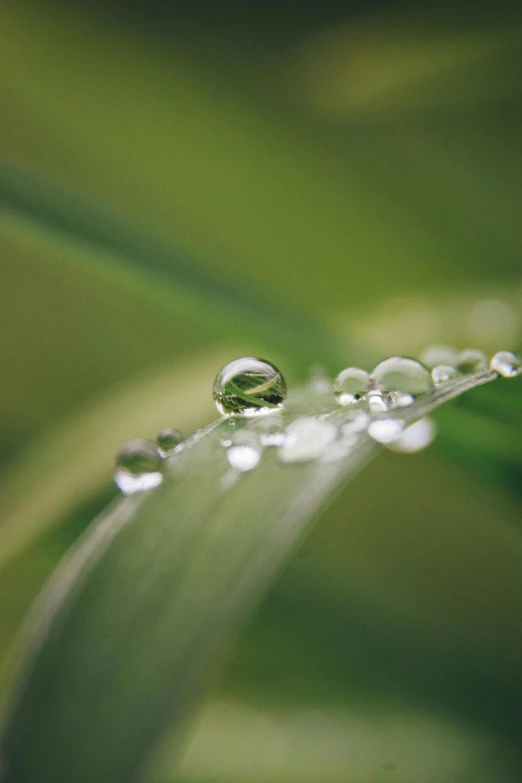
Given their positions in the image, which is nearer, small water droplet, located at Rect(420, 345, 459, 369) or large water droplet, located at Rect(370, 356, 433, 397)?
large water droplet, located at Rect(370, 356, 433, 397)

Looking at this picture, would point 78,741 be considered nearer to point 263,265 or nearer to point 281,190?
point 263,265

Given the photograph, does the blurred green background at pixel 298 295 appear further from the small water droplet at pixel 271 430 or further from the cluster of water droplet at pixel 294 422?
the small water droplet at pixel 271 430

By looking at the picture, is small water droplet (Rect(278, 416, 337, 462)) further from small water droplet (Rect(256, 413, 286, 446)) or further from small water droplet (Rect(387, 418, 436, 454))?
small water droplet (Rect(387, 418, 436, 454))

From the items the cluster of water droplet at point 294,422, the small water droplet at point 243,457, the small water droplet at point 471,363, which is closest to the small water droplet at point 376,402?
the cluster of water droplet at point 294,422

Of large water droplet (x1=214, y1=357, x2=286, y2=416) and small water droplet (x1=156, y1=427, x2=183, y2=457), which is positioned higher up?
large water droplet (x1=214, y1=357, x2=286, y2=416)

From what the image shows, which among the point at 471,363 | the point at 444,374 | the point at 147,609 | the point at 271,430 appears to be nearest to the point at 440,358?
the point at 471,363

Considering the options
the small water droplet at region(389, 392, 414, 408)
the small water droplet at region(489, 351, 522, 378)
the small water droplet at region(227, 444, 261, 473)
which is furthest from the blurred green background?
the small water droplet at region(227, 444, 261, 473)

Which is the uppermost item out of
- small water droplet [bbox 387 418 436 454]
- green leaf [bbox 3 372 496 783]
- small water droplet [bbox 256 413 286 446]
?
small water droplet [bbox 256 413 286 446]
